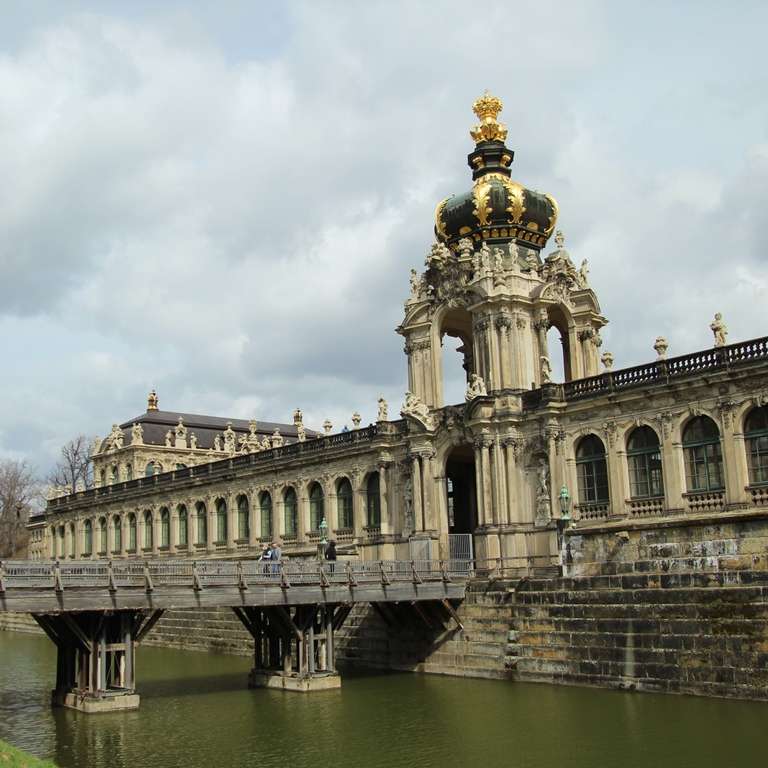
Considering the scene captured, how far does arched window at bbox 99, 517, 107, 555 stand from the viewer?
240 feet

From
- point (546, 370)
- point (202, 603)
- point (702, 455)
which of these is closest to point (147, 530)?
point (546, 370)

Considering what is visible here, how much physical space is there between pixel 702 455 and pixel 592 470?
16.0 feet

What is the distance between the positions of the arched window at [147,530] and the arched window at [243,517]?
11.0 m

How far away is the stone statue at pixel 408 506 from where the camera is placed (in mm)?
45875

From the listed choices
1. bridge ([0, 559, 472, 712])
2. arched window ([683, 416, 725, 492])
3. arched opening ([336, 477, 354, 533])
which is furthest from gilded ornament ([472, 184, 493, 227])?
bridge ([0, 559, 472, 712])

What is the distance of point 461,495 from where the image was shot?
49188 mm

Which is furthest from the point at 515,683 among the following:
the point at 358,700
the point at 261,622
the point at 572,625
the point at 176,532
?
the point at 176,532

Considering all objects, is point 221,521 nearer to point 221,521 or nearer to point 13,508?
point 221,521

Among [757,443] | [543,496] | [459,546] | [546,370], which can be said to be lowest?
[459,546]

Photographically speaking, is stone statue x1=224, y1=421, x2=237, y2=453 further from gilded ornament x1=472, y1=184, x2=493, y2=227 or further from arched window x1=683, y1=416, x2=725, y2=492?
arched window x1=683, y1=416, x2=725, y2=492

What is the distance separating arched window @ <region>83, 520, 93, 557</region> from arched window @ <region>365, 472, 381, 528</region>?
3247 centimetres

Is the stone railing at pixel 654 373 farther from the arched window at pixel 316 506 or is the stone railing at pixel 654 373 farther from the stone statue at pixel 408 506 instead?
the arched window at pixel 316 506

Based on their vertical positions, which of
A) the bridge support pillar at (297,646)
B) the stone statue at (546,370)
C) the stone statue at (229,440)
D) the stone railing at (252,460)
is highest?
the stone statue at (229,440)

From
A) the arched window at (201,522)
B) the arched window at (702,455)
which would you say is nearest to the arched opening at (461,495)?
the arched window at (702,455)
